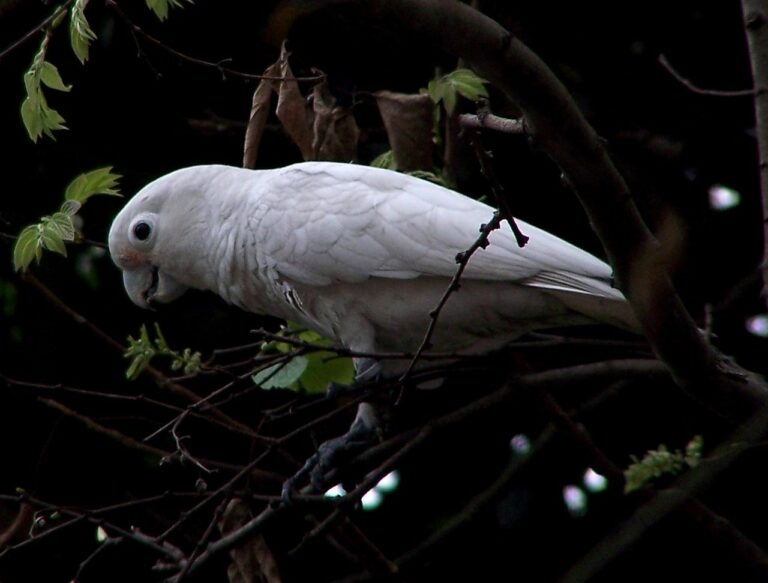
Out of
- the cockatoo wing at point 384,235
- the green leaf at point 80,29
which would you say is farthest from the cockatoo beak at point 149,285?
the green leaf at point 80,29

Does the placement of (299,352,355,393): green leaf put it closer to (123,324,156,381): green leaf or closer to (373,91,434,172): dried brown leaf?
(123,324,156,381): green leaf

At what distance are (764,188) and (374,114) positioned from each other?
200 cm

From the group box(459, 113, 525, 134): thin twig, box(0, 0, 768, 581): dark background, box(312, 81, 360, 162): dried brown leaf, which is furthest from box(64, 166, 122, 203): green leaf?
box(0, 0, 768, 581): dark background

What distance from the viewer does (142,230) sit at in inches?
123

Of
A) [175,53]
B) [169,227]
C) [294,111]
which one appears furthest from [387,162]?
[175,53]

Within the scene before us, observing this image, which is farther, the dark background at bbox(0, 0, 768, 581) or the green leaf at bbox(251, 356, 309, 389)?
the dark background at bbox(0, 0, 768, 581)

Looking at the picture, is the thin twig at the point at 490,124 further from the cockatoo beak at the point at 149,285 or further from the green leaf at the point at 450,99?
the cockatoo beak at the point at 149,285

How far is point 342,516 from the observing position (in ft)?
8.27

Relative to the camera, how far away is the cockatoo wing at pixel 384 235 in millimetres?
2662

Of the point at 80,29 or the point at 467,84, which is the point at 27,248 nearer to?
the point at 80,29

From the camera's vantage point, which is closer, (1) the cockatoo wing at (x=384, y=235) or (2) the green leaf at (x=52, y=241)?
(2) the green leaf at (x=52, y=241)

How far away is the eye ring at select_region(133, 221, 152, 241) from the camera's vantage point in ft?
10.2

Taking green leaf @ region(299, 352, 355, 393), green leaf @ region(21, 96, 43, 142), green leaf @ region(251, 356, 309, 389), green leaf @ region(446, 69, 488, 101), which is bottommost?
green leaf @ region(299, 352, 355, 393)

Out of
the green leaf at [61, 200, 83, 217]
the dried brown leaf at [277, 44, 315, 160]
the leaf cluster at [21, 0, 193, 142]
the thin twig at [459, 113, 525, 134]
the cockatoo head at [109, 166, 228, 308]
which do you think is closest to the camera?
the thin twig at [459, 113, 525, 134]
